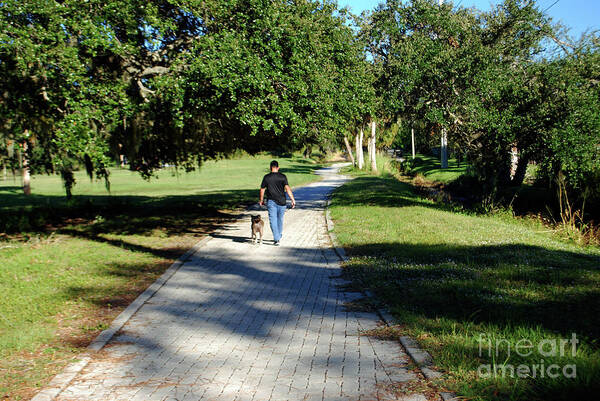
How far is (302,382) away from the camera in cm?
423

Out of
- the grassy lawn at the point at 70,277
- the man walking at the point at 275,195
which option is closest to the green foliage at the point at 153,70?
the man walking at the point at 275,195

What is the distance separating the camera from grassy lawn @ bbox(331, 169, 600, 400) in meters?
4.01

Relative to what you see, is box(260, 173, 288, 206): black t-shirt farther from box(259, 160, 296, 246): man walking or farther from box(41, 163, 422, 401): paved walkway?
box(41, 163, 422, 401): paved walkway

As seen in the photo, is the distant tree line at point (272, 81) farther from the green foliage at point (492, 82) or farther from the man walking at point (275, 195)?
the man walking at point (275, 195)

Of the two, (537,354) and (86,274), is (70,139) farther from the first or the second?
(537,354)

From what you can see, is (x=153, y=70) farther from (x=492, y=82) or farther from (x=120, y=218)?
(x=492, y=82)

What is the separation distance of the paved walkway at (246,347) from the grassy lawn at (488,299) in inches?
21.4

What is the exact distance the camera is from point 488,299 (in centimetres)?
605

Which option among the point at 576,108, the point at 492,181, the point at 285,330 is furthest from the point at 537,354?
the point at 492,181

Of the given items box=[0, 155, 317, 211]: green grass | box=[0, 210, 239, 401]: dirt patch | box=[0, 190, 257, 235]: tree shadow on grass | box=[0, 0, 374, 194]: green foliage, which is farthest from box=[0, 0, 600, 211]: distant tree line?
box=[0, 155, 317, 211]: green grass

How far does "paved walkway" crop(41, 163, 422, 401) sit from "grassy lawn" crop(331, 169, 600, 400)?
1.78 ft

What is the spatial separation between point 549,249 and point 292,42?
7.15 m

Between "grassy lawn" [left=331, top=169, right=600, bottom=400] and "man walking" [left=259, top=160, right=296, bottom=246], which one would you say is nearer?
"grassy lawn" [left=331, top=169, right=600, bottom=400]

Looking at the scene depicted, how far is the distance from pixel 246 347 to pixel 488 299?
10.6 ft
